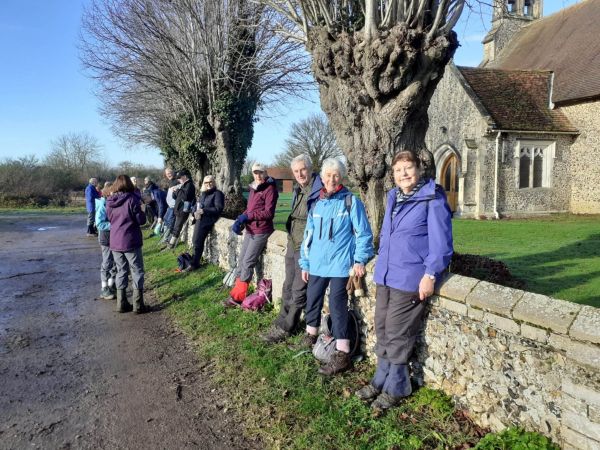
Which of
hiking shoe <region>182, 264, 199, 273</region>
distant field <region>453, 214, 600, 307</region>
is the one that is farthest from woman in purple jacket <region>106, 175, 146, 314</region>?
distant field <region>453, 214, 600, 307</region>

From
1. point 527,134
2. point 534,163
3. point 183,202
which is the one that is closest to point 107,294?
point 183,202

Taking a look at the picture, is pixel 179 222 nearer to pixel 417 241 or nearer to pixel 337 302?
pixel 337 302

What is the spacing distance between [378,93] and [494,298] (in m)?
3.63

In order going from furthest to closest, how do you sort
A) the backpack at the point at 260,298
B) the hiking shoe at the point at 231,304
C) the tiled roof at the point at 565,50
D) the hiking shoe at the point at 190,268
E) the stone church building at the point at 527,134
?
the tiled roof at the point at 565,50
the stone church building at the point at 527,134
the hiking shoe at the point at 190,268
the hiking shoe at the point at 231,304
the backpack at the point at 260,298

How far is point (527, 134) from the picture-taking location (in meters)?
19.5

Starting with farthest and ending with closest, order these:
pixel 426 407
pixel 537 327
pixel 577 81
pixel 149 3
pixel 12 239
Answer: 1. pixel 577 81
2. pixel 12 239
3. pixel 149 3
4. pixel 426 407
5. pixel 537 327

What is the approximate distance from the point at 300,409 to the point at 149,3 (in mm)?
12363

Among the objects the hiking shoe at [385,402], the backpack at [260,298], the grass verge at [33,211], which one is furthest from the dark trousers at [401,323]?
the grass verge at [33,211]

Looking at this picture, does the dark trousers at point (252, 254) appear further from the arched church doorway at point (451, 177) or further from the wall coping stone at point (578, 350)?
the arched church doorway at point (451, 177)

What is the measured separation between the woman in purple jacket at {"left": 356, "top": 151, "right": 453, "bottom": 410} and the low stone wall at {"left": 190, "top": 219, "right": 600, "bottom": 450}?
0.21m

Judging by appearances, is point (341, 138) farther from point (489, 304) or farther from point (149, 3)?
point (149, 3)

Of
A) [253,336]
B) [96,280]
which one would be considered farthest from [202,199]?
[253,336]

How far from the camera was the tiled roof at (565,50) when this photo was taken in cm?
1959

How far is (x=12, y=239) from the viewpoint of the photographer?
49.3 feet
